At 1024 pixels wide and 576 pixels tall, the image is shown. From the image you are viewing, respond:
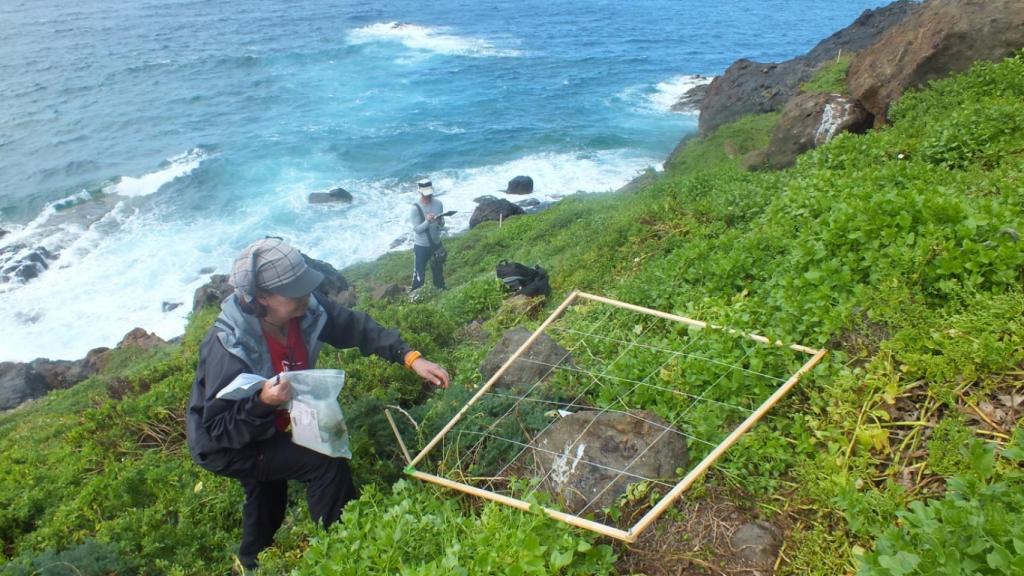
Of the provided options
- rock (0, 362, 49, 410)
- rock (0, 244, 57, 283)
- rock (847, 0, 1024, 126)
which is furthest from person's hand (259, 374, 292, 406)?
rock (0, 244, 57, 283)

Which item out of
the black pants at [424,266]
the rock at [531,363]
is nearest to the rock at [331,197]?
the black pants at [424,266]

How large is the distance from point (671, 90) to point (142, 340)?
101 feet

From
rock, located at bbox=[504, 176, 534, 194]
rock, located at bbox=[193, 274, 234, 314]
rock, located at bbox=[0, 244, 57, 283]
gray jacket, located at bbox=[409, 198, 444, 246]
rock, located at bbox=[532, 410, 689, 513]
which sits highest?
rock, located at bbox=[532, 410, 689, 513]

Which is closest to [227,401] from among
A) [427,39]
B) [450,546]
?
[450,546]

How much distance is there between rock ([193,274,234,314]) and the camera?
17.8 metres

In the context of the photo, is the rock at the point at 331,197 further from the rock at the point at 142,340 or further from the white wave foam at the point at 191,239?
the rock at the point at 142,340

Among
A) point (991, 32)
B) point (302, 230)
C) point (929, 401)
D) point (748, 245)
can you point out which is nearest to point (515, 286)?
point (748, 245)

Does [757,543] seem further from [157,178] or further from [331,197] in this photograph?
[157,178]

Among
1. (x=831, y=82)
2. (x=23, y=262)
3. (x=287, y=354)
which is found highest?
(x=287, y=354)

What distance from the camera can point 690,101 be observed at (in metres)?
34.6

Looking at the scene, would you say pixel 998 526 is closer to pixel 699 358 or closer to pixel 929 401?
pixel 929 401

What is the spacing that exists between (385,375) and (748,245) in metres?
3.60

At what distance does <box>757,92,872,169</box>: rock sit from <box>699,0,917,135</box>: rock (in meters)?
10.9

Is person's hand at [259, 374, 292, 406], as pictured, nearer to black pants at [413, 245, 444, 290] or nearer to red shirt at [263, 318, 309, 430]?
red shirt at [263, 318, 309, 430]
